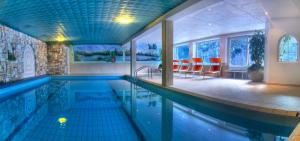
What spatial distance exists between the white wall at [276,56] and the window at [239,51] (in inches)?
153

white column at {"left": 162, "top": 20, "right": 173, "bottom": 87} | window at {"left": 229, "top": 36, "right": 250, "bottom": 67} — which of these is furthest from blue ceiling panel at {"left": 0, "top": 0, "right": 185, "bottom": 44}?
window at {"left": 229, "top": 36, "right": 250, "bottom": 67}

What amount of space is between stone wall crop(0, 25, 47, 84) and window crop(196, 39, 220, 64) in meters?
11.2

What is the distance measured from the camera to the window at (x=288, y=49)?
8047mm

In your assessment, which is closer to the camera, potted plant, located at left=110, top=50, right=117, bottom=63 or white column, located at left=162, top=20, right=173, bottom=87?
white column, located at left=162, top=20, right=173, bottom=87

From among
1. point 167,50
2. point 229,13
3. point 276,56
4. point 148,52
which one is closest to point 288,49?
point 276,56

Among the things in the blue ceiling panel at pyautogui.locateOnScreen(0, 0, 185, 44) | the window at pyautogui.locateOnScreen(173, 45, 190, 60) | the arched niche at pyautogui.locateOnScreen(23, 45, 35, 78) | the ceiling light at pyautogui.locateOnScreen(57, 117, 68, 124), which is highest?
the blue ceiling panel at pyautogui.locateOnScreen(0, 0, 185, 44)

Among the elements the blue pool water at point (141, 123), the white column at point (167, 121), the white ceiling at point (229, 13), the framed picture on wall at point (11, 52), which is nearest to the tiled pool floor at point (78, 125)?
the blue pool water at point (141, 123)

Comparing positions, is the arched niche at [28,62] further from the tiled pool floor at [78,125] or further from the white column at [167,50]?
the white column at [167,50]

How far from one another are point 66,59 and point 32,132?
1485 centimetres

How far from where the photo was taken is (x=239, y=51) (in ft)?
42.2

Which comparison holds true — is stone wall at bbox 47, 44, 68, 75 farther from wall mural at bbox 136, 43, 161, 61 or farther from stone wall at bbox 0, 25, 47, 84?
wall mural at bbox 136, 43, 161, 61

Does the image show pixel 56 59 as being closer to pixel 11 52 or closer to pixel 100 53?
pixel 100 53

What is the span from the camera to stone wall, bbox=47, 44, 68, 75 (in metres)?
17.0

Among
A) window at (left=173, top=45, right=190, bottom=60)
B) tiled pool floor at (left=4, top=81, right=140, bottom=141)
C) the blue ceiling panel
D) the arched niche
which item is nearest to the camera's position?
tiled pool floor at (left=4, top=81, right=140, bottom=141)
